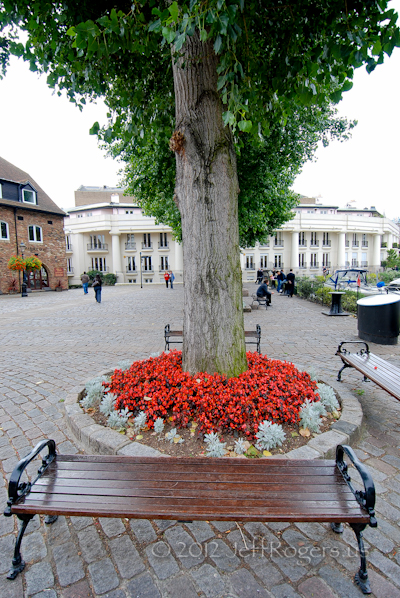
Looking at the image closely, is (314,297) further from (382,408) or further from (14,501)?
(14,501)

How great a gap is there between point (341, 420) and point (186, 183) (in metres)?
2.96

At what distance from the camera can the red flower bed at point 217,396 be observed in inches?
119

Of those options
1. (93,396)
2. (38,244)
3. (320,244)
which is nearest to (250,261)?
(320,244)

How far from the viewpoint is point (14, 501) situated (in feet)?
5.97

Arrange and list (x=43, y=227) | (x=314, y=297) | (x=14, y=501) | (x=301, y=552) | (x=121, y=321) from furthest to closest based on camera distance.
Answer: (x=43, y=227) < (x=314, y=297) < (x=121, y=321) < (x=301, y=552) < (x=14, y=501)

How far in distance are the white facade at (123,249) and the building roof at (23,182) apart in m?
11.1

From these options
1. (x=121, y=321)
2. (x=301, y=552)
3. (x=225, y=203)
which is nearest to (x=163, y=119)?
(x=225, y=203)

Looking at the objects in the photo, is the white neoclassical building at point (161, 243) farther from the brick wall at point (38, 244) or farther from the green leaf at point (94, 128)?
the green leaf at point (94, 128)

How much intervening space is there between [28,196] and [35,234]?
3.79 m

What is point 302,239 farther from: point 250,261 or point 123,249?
point 123,249

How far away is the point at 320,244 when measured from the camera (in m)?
51.4

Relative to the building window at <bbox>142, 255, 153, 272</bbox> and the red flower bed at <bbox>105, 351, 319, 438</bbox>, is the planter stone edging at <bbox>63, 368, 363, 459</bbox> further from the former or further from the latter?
the building window at <bbox>142, 255, 153, 272</bbox>

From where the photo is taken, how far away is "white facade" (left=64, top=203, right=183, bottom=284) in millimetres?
44688

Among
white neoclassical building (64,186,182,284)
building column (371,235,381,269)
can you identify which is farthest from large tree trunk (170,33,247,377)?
building column (371,235,381,269)
